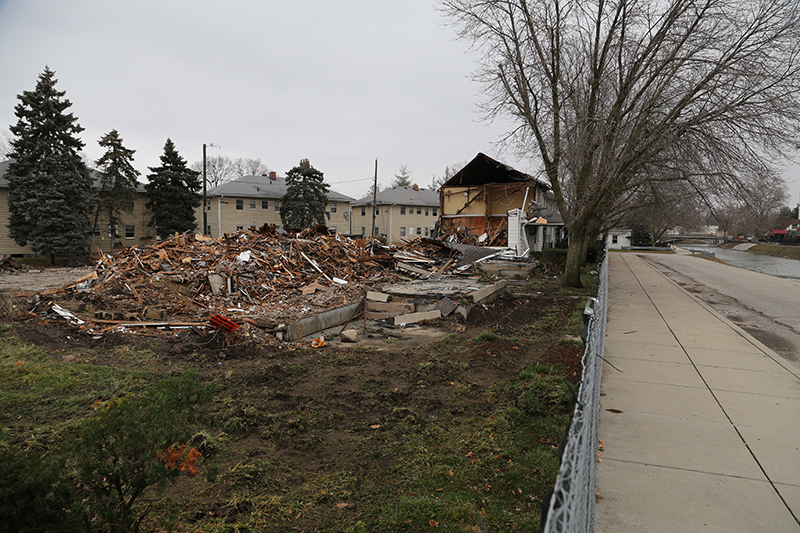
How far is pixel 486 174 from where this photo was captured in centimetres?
3003

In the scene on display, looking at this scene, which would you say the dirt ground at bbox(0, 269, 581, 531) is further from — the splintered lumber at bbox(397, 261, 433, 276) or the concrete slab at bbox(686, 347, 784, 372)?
the splintered lumber at bbox(397, 261, 433, 276)

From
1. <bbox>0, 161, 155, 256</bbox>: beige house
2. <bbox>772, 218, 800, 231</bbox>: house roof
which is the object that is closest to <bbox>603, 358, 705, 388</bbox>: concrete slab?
<bbox>0, 161, 155, 256</bbox>: beige house

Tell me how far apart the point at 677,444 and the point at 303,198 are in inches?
1507

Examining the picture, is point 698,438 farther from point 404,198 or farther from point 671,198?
point 404,198

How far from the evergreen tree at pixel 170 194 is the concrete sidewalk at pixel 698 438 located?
35377mm

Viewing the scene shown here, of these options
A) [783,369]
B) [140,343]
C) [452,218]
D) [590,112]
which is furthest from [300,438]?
[452,218]

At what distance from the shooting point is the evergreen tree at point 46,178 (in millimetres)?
27953

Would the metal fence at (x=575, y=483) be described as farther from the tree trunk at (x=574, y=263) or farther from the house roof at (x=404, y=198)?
the house roof at (x=404, y=198)

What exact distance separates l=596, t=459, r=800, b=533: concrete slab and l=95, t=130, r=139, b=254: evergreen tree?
37100 millimetres

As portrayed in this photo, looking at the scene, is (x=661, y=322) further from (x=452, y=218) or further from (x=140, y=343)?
(x=452, y=218)

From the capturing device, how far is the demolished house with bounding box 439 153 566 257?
28.3 meters

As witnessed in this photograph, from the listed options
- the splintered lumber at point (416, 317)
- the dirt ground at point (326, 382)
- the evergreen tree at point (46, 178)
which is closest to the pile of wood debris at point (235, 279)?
the dirt ground at point (326, 382)

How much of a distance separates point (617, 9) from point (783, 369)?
40.8ft

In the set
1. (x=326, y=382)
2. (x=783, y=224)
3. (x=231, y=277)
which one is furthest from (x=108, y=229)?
(x=783, y=224)
